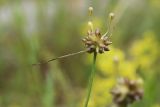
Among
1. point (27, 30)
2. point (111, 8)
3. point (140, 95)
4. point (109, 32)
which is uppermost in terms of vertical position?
point (27, 30)

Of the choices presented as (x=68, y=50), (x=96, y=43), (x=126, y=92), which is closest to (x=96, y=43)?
(x=96, y=43)

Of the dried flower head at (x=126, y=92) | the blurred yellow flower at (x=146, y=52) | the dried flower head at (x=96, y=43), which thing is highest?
the blurred yellow flower at (x=146, y=52)

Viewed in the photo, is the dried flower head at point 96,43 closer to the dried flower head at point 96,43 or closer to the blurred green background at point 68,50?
the dried flower head at point 96,43

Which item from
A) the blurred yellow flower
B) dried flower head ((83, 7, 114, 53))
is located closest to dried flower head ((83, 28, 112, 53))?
dried flower head ((83, 7, 114, 53))

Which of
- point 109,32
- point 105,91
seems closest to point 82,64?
point 105,91

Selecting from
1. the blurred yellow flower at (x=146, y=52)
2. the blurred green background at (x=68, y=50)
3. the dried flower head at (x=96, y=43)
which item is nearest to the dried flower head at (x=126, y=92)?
the dried flower head at (x=96, y=43)

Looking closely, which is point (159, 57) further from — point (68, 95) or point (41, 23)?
point (41, 23)

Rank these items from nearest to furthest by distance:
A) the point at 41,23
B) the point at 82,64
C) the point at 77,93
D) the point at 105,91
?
the point at 105,91
the point at 77,93
the point at 82,64
the point at 41,23
